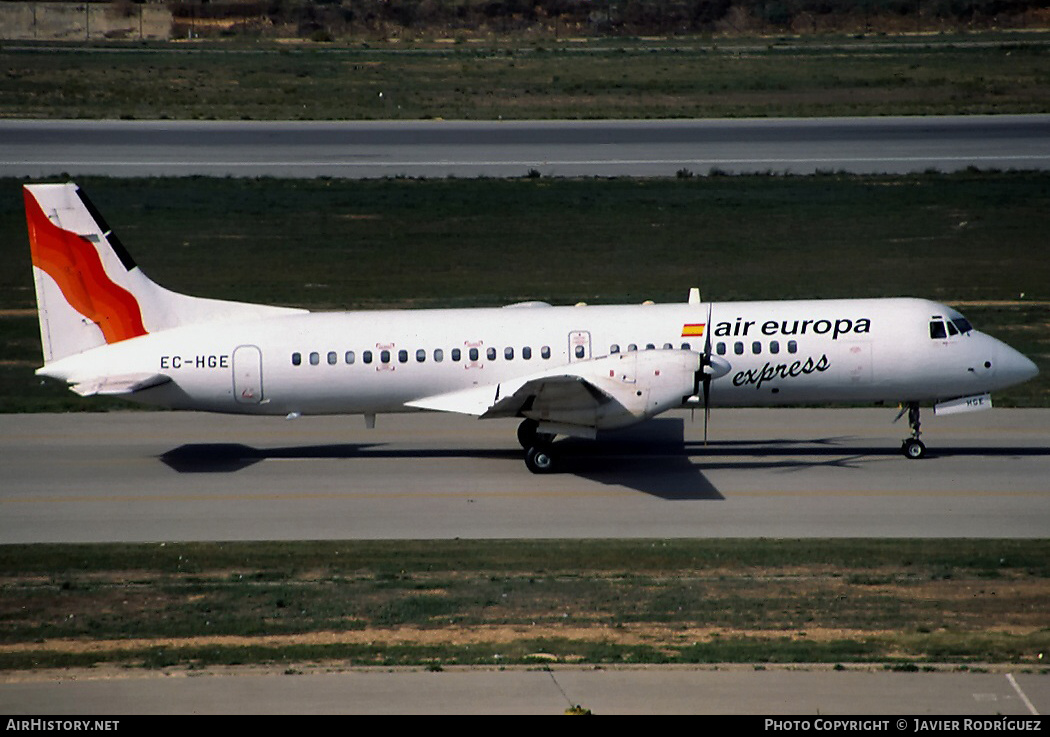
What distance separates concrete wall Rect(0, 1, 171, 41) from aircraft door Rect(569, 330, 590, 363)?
7127cm

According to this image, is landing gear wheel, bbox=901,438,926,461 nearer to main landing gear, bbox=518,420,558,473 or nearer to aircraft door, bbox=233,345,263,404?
main landing gear, bbox=518,420,558,473

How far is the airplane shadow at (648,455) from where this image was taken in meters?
25.9

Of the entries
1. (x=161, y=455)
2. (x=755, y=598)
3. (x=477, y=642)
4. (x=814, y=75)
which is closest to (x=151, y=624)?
(x=477, y=642)

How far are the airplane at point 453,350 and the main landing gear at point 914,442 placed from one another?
36mm

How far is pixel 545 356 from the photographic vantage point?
2606 cm

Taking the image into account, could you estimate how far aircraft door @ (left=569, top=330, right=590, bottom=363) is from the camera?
25906 mm

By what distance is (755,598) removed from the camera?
18891 mm

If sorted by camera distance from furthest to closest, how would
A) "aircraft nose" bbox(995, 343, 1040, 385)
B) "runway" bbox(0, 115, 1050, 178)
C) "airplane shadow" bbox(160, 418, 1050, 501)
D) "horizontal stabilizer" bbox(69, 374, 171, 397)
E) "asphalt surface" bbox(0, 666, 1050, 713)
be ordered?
1. "runway" bbox(0, 115, 1050, 178)
2. "aircraft nose" bbox(995, 343, 1040, 385)
3. "airplane shadow" bbox(160, 418, 1050, 501)
4. "horizontal stabilizer" bbox(69, 374, 171, 397)
5. "asphalt surface" bbox(0, 666, 1050, 713)

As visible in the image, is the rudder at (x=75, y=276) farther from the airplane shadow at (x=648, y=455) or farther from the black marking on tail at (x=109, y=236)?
the airplane shadow at (x=648, y=455)

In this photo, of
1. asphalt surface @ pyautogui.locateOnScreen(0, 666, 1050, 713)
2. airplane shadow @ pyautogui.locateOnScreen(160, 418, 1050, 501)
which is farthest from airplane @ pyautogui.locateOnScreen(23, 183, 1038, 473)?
asphalt surface @ pyautogui.locateOnScreen(0, 666, 1050, 713)

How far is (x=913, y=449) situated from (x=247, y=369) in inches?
524

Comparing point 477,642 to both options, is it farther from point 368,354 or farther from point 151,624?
point 368,354

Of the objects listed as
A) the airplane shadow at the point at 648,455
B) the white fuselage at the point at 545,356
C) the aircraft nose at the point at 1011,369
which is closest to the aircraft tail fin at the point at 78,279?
the white fuselage at the point at 545,356

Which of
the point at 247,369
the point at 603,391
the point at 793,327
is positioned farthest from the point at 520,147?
the point at 603,391
